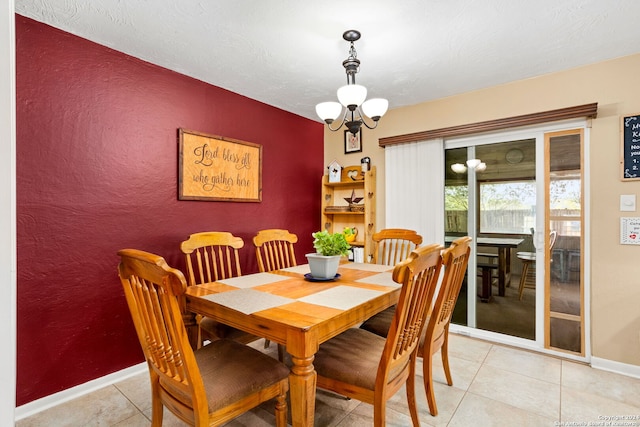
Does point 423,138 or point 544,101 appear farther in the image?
point 423,138

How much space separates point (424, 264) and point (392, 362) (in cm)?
45

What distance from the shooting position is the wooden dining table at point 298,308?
1.28 meters

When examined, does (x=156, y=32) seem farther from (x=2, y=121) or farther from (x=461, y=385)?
(x=461, y=385)

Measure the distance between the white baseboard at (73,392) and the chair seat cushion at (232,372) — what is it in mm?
1203

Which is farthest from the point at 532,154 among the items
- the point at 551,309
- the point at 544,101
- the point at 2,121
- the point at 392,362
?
the point at 2,121

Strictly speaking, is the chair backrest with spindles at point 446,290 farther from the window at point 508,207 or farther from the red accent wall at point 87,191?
the red accent wall at point 87,191

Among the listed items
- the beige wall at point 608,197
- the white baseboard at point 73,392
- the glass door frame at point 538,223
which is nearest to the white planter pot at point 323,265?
the white baseboard at point 73,392

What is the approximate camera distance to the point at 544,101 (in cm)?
266

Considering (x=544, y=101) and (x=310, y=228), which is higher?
(x=544, y=101)

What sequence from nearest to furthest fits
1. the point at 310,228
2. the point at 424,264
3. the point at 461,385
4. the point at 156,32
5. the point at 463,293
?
the point at 424,264 < the point at 156,32 < the point at 461,385 < the point at 463,293 < the point at 310,228

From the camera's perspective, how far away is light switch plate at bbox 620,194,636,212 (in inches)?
90.8

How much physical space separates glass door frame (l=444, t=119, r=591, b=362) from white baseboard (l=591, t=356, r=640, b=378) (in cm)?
7

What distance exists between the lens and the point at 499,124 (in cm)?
279

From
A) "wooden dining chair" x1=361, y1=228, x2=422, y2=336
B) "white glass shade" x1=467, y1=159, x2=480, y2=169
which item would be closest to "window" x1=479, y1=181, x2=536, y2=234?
"white glass shade" x1=467, y1=159, x2=480, y2=169
